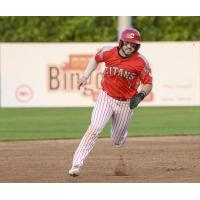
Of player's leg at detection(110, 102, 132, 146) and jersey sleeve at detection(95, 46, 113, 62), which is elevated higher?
jersey sleeve at detection(95, 46, 113, 62)

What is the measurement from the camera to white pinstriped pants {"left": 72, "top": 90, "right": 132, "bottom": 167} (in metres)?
10.8

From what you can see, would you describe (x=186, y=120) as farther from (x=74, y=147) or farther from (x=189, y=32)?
(x=189, y=32)

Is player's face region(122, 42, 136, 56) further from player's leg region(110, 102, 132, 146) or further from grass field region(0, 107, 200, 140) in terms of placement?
grass field region(0, 107, 200, 140)

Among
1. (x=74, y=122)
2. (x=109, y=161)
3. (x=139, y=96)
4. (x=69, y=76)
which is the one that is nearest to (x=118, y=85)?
(x=139, y=96)

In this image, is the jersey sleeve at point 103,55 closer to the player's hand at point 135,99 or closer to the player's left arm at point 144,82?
the player's left arm at point 144,82

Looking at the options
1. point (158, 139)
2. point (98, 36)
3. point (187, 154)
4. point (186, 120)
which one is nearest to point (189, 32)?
point (98, 36)

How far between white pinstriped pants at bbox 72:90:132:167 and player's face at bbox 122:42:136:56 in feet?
2.06

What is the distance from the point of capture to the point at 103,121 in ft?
35.6

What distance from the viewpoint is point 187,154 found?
14.4m

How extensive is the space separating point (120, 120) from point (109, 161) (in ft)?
7.38

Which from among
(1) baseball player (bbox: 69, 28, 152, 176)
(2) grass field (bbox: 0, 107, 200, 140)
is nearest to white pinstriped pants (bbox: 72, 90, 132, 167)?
(1) baseball player (bbox: 69, 28, 152, 176)

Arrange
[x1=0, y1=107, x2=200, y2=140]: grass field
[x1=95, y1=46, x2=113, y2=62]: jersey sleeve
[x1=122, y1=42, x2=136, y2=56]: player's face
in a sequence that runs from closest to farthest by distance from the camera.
A: [x1=122, y1=42, x2=136, y2=56]: player's face → [x1=95, y1=46, x2=113, y2=62]: jersey sleeve → [x1=0, y1=107, x2=200, y2=140]: grass field
